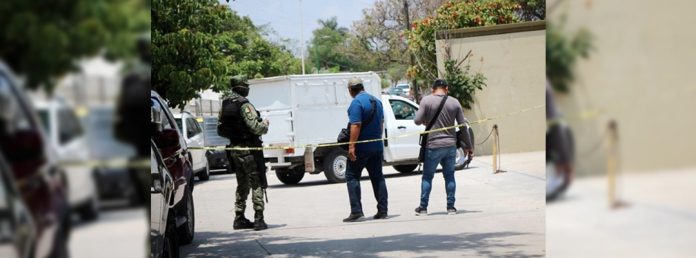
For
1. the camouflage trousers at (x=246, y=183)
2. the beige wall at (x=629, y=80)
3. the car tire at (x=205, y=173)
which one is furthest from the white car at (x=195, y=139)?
the beige wall at (x=629, y=80)

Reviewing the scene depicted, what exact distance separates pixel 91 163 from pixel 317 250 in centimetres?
326

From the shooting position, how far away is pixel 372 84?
4836 millimetres

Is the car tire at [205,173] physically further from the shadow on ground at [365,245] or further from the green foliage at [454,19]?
the green foliage at [454,19]

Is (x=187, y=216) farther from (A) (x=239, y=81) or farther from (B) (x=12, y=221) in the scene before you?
(B) (x=12, y=221)

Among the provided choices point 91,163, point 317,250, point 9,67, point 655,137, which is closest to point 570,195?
point 655,137

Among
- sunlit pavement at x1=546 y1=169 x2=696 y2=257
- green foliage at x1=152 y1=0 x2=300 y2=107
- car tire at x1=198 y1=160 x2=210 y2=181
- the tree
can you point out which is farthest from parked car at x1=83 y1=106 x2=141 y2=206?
car tire at x1=198 y1=160 x2=210 y2=181

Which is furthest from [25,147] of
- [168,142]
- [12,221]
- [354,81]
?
[168,142]

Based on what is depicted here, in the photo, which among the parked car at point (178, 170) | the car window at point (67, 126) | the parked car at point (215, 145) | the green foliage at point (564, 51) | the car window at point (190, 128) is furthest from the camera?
the car window at point (190, 128)

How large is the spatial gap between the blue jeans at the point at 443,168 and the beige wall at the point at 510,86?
240 millimetres

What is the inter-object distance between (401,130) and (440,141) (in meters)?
0.25

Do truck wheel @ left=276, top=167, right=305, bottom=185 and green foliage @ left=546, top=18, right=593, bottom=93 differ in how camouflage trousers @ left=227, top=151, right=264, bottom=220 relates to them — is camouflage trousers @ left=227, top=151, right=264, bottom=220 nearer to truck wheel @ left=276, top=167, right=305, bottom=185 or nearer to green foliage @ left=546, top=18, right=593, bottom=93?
truck wheel @ left=276, top=167, right=305, bottom=185

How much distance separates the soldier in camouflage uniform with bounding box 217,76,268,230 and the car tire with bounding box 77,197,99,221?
2.83m

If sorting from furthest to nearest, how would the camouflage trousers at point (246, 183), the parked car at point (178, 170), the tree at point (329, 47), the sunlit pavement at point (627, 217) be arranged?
the parked car at point (178, 170), the camouflage trousers at point (246, 183), the tree at point (329, 47), the sunlit pavement at point (627, 217)

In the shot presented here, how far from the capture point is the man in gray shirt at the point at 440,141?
4.90 metres
